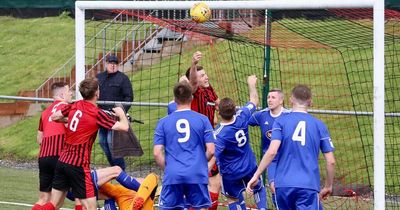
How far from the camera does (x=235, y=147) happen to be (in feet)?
41.7

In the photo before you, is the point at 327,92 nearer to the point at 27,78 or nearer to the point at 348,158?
the point at 348,158

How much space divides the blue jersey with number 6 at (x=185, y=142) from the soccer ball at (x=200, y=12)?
1.64 meters

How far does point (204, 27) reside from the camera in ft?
44.9

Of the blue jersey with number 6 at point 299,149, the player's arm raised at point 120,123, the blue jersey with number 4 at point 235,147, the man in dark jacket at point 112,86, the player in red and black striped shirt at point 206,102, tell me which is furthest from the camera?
the man in dark jacket at point 112,86

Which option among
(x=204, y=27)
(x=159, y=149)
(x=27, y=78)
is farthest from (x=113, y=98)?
(x=27, y=78)

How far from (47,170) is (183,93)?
2.50m

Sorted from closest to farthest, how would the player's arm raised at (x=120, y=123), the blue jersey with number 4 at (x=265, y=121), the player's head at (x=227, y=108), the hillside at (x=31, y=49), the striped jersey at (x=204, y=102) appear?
the player's arm raised at (x=120, y=123) → the player's head at (x=227, y=108) → the blue jersey with number 4 at (x=265, y=121) → the striped jersey at (x=204, y=102) → the hillside at (x=31, y=49)

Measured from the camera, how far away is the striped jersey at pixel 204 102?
13.8 m

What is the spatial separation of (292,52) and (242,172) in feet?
22.2

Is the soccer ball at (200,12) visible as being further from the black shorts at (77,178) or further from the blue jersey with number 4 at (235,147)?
the black shorts at (77,178)

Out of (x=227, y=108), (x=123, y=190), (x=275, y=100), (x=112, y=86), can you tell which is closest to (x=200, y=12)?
(x=227, y=108)

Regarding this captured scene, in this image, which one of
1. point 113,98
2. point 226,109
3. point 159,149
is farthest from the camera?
point 113,98

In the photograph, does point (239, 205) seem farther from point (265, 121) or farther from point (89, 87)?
point (89, 87)

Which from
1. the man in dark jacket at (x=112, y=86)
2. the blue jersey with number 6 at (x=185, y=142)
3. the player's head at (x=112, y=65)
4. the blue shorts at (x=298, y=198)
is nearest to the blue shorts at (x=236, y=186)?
the blue jersey with number 6 at (x=185, y=142)
